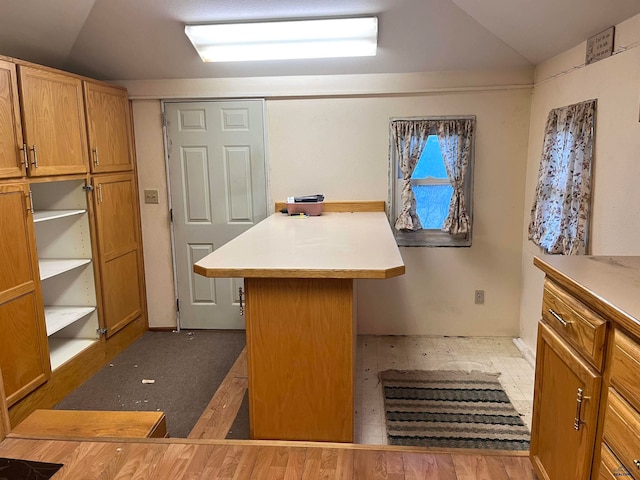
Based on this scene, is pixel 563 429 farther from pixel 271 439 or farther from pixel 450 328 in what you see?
pixel 450 328

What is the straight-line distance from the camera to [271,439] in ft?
6.66

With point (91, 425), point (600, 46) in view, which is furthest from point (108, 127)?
point (600, 46)

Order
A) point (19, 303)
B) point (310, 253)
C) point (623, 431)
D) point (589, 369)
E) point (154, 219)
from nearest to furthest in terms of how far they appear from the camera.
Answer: point (623, 431) < point (589, 369) < point (310, 253) < point (19, 303) < point (154, 219)

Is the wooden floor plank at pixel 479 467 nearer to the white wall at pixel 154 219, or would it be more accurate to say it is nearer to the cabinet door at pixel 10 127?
the cabinet door at pixel 10 127

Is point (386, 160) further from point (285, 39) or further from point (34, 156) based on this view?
point (34, 156)

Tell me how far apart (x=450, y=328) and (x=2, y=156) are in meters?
3.12

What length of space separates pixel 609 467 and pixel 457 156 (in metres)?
2.58

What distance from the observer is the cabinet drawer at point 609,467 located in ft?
3.49

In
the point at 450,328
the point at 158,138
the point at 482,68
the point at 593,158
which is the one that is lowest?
the point at 450,328

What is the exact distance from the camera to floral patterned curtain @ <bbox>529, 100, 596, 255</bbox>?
7.88 feet

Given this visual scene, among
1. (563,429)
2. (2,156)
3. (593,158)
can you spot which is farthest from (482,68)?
(2,156)

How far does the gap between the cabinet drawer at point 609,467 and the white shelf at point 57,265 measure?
9.10ft

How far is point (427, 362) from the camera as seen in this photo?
3271mm

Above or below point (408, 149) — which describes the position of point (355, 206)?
below
